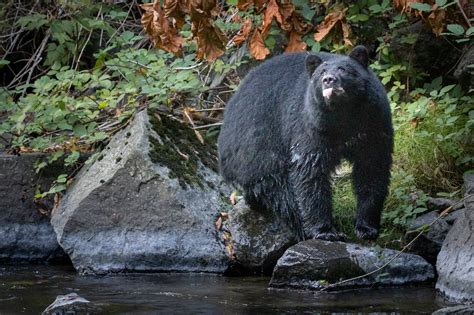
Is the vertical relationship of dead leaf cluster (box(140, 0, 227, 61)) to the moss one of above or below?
above

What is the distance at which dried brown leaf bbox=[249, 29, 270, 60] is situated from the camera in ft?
33.7

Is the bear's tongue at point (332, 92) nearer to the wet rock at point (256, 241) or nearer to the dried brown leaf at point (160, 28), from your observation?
the wet rock at point (256, 241)

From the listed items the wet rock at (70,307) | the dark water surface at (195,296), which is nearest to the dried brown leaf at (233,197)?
the dark water surface at (195,296)

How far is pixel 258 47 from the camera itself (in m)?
10.3

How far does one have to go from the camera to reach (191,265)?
9.11 m

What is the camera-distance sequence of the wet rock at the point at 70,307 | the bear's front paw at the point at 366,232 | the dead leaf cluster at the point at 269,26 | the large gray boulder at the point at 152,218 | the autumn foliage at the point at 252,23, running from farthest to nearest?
the dead leaf cluster at the point at 269,26, the autumn foliage at the point at 252,23, the large gray boulder at the point at 152,218, the bear's front paw at the point at 366,232, the wet rock at the point at 70,307

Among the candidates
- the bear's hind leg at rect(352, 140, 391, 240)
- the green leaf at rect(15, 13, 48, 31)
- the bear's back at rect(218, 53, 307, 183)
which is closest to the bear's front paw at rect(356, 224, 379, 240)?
the bear's hind leg at rect(352, 140, 391, 240)

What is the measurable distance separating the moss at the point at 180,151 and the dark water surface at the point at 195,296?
1227 millimetres

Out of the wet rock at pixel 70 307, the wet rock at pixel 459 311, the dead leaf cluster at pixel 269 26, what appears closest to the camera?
the wet rock at pixel 459 311

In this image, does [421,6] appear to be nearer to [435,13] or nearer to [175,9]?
[435,13]

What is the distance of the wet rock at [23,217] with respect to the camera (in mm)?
10203

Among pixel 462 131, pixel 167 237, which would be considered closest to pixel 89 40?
pixel 167 237

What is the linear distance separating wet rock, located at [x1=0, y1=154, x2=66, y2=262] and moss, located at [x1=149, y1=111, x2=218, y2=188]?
1407 millimetres

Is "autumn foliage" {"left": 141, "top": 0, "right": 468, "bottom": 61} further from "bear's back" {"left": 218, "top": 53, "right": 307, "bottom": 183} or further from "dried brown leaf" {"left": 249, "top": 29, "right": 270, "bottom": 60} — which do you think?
"bear's back" {"left": 218, "top": 53, "right": 307, "bottom": 183}
